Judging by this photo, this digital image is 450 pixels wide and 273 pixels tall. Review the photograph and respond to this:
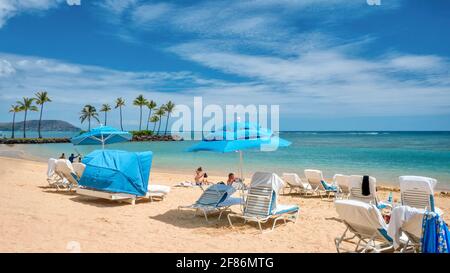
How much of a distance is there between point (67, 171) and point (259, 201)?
706 cm

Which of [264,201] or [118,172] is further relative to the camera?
[118,172]

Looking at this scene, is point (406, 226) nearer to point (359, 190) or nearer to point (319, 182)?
point (359, 190)

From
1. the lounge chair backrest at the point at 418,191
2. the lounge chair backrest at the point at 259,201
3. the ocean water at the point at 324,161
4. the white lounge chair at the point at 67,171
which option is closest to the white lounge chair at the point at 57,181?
the white lounge chair at the point at 67,171

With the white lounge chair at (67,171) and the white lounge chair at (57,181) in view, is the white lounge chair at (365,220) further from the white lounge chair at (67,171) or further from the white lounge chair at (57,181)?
the white lounge chair at (57,181)

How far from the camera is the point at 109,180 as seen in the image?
32.2 feet

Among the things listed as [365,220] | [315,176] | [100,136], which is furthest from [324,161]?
[365,220]

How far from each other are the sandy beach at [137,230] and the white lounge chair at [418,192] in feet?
4.78

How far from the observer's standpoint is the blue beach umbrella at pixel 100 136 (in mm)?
12602

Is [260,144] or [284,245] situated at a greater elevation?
[260,144]

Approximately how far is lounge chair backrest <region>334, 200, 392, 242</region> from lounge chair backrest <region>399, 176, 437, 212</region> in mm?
2692

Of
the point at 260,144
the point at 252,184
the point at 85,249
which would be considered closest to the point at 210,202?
the point at 252,184

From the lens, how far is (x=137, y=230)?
280 inches
